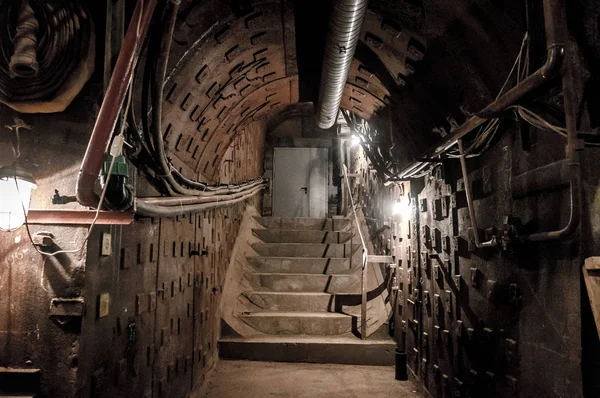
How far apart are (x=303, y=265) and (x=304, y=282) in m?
0.52

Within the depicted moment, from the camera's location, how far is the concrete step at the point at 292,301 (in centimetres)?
749

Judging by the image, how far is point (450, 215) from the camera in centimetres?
439

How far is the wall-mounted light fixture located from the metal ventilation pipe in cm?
259

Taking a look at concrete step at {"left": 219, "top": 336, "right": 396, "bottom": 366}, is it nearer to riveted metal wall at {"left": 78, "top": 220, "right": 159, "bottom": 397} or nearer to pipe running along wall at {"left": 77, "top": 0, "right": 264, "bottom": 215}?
riveted metal wall at {"left": 78, "top": 220, "right": 159, "bottom": 397}

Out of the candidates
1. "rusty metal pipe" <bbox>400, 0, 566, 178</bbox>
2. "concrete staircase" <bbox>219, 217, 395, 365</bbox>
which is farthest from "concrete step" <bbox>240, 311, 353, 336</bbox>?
"rusty metal pipe" <bbox>400, 0, 566, 178</bbox>

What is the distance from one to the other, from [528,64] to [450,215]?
2.15 meters

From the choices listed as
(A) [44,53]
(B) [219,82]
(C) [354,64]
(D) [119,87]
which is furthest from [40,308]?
(C) [354,64]

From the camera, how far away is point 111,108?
2.33m

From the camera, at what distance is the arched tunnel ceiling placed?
3.21 meters

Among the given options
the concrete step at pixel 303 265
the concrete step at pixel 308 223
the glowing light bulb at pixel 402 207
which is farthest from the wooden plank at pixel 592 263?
the concrete step at pixel 308 223

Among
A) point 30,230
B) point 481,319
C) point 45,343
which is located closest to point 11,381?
point 45,343

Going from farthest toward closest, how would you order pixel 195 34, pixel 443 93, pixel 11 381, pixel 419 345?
pixel 419 345, pixel 443 93, pixel 195 34, pixel 11 381

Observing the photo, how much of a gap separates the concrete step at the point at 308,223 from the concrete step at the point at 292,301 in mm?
2730

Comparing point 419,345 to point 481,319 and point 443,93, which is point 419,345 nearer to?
point 481,319
